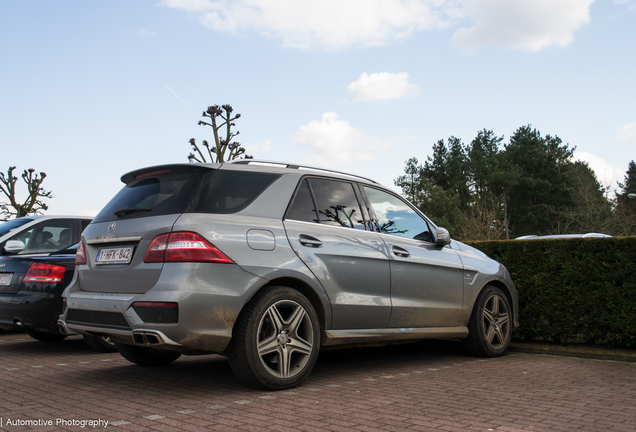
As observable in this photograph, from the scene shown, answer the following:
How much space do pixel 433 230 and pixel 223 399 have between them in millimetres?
3077

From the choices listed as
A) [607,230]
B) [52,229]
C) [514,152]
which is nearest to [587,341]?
[52,229]

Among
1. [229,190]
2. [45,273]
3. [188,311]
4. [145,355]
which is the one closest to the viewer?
[188,311]

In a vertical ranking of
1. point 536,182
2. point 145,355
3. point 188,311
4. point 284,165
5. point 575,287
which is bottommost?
point 145,355

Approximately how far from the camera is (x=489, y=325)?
6.76 meters

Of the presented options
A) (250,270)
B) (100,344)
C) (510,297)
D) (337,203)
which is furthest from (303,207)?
(100,344)

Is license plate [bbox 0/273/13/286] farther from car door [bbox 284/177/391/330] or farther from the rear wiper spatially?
car door [bbox 284/177/391/330]

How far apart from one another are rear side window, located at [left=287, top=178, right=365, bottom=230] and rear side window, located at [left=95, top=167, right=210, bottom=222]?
863 mm

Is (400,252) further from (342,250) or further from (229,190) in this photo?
(229,190)

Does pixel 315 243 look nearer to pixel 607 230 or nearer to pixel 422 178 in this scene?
pixel 607 230

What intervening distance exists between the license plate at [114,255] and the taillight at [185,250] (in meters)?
0.28

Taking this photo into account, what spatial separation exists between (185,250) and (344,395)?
5.43 feet

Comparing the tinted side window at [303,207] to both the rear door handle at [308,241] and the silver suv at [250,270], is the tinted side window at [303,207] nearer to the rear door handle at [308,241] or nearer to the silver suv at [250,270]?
the silver suv at [250,270]

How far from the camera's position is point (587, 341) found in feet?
23.5

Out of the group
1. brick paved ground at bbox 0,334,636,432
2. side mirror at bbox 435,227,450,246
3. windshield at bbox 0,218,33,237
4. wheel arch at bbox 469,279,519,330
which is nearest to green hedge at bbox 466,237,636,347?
wheel arch at bbox 469,279,519,330
